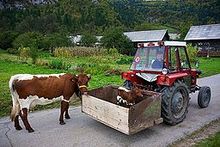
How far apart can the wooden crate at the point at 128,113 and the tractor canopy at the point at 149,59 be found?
4.04 ft

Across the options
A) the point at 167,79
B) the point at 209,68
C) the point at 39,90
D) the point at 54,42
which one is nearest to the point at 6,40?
the point at 54,42

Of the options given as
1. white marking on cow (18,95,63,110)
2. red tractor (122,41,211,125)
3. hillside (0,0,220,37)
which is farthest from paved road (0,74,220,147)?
hillside (0,0,220,37)

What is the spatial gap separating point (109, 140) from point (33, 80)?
8.63 feet

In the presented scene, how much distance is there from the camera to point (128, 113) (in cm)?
588

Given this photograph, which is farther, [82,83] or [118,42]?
[118,42]

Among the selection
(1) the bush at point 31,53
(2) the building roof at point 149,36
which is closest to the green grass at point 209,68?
(1) the bush at point 31,53

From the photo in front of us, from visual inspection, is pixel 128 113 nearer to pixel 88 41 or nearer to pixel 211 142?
pixel 211 142

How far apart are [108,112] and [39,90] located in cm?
205

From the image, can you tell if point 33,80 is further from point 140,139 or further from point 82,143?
point 140,139

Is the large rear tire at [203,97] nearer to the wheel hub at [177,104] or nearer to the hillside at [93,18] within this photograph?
the wheel hub at [177,104]

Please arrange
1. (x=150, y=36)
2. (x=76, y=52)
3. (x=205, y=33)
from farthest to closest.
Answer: (x=150, y=36) → (x=205, y=33) → (x=76, y=52)

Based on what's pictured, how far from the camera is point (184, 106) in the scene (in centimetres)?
784

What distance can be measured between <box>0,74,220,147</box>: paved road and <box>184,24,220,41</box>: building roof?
139ft

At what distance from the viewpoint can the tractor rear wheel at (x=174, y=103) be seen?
707 centimetres
